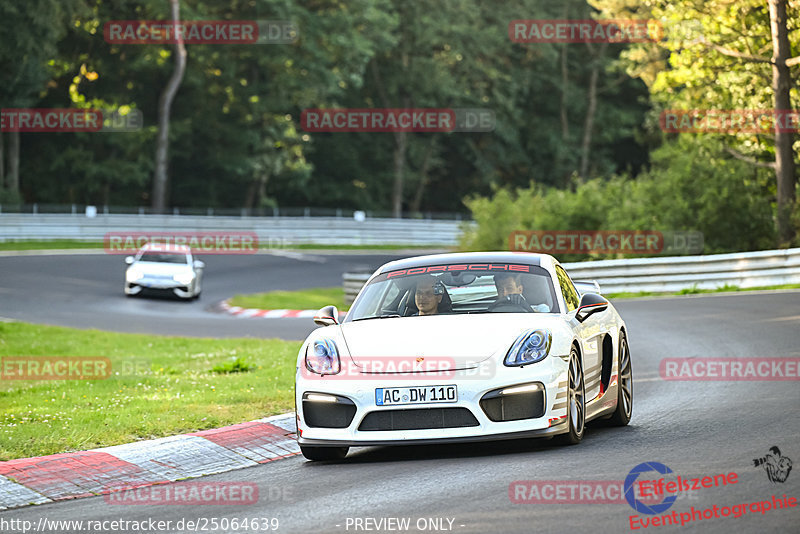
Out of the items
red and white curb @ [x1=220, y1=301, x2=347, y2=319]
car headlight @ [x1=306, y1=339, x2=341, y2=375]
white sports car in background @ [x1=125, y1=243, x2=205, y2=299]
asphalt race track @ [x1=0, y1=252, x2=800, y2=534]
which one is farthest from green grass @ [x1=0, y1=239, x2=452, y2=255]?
car headlight @ [x1=306, y1=339, x2=341, y2=375]

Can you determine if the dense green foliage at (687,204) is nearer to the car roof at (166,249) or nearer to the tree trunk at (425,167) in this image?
the car roof at (166,249)

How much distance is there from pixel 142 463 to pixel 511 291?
9.60ft

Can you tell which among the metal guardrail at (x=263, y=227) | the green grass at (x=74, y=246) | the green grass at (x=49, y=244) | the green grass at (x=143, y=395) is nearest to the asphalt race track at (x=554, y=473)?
the green grass at (x=143, y=395)

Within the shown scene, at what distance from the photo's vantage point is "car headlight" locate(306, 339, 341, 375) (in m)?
8.11

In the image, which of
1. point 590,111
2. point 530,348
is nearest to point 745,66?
point 530,348

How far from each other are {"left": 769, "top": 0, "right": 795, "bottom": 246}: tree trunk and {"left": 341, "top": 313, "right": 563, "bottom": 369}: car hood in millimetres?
20949

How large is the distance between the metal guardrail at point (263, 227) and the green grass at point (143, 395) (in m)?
28.4

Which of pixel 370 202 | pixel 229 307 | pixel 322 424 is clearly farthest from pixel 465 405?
pixel 370 202

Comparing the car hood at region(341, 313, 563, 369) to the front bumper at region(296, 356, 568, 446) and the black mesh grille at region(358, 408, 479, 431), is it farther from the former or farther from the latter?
the black mesh grille at region(358, 408, 479, 431)

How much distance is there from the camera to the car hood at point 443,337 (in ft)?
25.8

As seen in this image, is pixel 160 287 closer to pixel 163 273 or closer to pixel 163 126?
pixel 163 273

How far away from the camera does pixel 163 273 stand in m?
29.4

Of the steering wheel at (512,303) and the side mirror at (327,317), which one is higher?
the steering wheel at (512,303)

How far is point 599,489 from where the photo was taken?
647 centimetres
